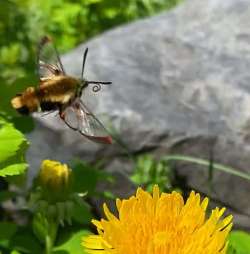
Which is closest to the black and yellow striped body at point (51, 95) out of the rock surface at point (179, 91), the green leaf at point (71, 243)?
the green leaf at point (71, 243)

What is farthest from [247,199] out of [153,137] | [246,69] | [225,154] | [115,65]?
[115,65]

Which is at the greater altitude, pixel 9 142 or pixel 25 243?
pixel 9 142

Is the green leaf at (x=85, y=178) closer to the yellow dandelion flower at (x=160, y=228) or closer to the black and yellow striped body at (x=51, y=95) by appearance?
the black and yellow striped body at (x=51, y=95)

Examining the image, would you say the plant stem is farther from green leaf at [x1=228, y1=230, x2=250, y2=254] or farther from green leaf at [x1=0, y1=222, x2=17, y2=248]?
green leaf at [x1=228, y1=230, x2=250, y2=254]

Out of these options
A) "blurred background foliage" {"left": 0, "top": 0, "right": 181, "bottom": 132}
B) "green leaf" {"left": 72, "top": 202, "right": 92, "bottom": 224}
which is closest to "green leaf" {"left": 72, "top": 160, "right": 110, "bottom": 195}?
"green leaf" {"left": 72, "top": 202, "right": 92, "bottom": 224}

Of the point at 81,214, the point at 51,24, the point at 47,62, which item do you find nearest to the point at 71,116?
the point at 47,62

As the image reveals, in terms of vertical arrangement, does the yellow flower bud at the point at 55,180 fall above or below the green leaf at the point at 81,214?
above

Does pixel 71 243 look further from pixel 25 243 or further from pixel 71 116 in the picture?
pixel 71 116

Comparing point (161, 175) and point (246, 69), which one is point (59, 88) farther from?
point (246, 69)
